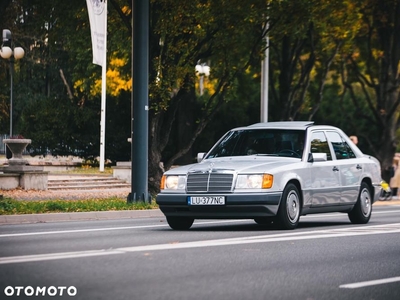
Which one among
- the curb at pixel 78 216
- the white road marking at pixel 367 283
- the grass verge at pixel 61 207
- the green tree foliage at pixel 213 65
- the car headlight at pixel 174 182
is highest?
the green tree foliage at pixel 213 65

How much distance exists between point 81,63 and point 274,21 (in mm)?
19447

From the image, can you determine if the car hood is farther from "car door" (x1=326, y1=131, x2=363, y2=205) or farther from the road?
"car door" (x1=326, y1=131, x2=363, y2=205)

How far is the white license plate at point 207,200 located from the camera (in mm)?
15789

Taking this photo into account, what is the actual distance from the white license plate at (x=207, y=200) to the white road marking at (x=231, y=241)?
3.79 ft

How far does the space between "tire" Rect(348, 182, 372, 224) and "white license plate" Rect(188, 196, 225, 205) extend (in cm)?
362

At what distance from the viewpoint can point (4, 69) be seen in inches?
2090

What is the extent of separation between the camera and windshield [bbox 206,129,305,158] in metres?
17.3

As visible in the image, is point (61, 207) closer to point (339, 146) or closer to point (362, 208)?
point (339, 146)

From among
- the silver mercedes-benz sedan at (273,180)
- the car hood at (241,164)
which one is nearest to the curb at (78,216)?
the silver mercedes-benz sedan at (273,180)

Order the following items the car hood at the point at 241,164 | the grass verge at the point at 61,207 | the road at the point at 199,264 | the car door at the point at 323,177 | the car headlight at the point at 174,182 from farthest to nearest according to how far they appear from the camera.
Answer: the grass verge at the point at 61,207 → the car door at the point at 323,177 → the car headlight at the point at 174,182 → the car hood at the point at 241,164 → the road at the point at 199,264

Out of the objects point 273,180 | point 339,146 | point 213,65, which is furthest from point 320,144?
point 213,65

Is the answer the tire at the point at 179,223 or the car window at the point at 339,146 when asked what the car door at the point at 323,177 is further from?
the tire at the point at 179,223

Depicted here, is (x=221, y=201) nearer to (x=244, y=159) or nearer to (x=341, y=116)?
(x=244, y=159)

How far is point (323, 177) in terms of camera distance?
1750 centimetres
